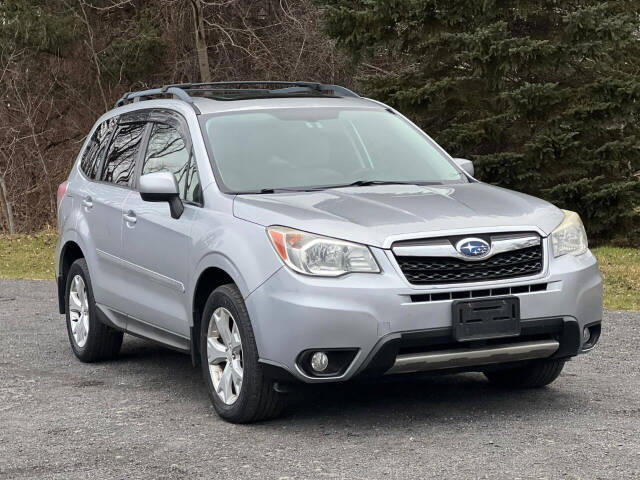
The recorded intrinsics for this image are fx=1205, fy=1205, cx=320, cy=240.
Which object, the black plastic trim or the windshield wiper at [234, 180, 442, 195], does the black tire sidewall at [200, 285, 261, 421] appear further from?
the black plastic trim

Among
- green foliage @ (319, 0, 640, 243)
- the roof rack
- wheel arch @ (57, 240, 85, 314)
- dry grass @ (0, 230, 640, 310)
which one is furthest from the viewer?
green foliage @ (319, 0, 640, 243)

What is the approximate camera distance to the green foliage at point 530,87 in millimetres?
15758

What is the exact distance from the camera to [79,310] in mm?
8758

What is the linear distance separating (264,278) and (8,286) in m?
8.69

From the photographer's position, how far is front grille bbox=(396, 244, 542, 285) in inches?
233

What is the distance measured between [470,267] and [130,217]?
8.43ft

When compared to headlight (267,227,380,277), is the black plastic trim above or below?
below

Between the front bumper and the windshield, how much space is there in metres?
1.09

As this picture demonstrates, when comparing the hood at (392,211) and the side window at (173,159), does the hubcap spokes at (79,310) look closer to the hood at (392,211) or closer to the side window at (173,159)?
the side window at (173,159)

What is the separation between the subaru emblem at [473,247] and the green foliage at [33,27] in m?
20.7

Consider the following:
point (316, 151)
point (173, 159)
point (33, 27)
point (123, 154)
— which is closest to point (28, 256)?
point (33, 27)

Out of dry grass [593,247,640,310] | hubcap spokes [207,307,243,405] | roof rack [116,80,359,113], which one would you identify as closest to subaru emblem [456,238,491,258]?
hubcap spokes [207,307,243,405]

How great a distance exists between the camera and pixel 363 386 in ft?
24.2

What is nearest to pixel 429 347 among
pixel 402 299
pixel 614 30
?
pixel 402 299
